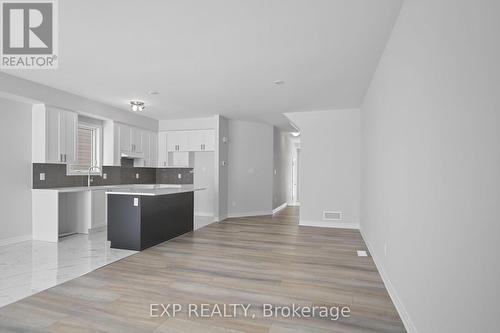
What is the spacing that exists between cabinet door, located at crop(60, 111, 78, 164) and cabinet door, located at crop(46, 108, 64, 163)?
8 cm

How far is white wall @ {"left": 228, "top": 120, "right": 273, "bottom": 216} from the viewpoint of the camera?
25.5 feet

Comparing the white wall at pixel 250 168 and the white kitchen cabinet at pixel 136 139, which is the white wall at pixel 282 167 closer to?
the white wall at pixel 250 168

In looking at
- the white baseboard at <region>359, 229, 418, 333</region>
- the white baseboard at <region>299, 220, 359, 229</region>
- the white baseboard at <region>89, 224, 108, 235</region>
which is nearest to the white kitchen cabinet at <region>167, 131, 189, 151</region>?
the white baseboard at <region>89, 224, 108, 235</region>

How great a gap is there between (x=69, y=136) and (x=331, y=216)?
5738mm

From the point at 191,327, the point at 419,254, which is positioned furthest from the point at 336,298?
the point at 191,327

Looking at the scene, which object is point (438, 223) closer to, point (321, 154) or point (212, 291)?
point (212, 291)

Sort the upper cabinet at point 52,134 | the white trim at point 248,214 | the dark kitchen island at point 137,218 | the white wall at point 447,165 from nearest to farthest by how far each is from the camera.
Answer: the white wall at point 447,165 < the dark kitchen island at point 137,218 < the upper cabinet at point 52,134 < the white trim at point 248,214

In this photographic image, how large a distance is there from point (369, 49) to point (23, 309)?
4394 mm

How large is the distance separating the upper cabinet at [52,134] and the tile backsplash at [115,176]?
0.36 metres

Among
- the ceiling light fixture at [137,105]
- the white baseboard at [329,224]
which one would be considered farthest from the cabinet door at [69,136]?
the white baseboard at [329,224]

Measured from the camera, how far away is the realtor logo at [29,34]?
2.65 m

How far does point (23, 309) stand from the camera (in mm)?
2504

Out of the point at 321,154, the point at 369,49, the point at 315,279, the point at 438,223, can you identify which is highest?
the point at 369,49

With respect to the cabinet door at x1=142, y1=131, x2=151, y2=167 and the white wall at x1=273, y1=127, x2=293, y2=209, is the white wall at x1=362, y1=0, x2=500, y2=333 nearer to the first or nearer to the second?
the white wall at x1=273, y1=127, x2=293, y2=209
